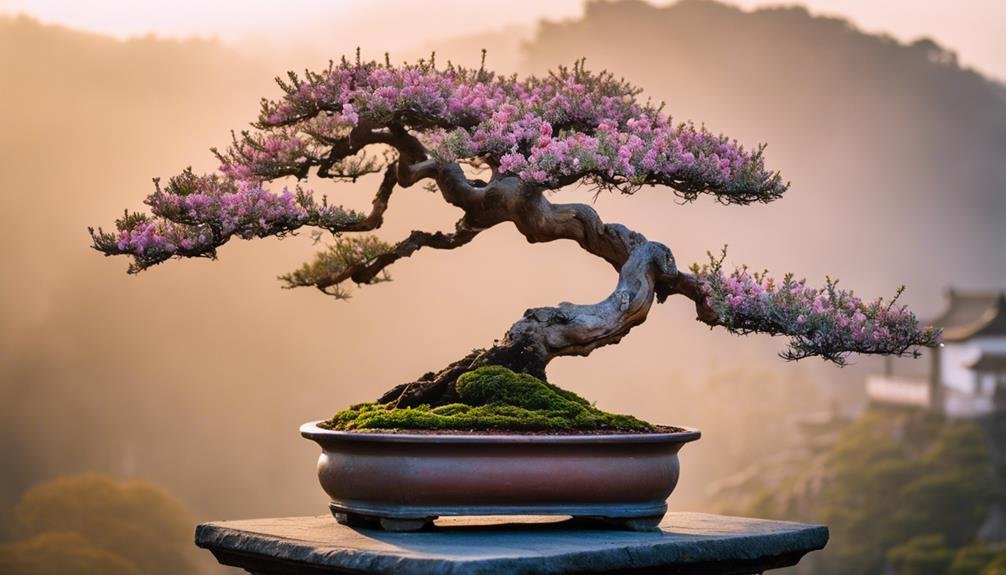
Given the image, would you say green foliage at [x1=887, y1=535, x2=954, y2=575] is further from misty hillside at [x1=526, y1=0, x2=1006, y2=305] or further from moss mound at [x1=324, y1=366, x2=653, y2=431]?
moss mound at [x1=324, y1=366, x2=653, y2=431]

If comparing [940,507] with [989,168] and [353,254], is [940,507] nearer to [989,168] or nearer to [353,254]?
[989,168]

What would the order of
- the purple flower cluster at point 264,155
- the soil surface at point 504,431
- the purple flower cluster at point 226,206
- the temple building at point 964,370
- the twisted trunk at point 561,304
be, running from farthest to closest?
the temple building at point 964,370
the purple flower cluster at point 264,155
the twisted trunk at point 561,304
the purple flower cluster at point 226,206
the soil surface at point 504,431

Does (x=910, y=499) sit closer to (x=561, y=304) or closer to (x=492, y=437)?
(x=561, y=304)

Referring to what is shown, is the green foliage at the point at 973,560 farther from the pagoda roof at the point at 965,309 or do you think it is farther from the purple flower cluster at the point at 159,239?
the purple flower cluster at the point at 159,239

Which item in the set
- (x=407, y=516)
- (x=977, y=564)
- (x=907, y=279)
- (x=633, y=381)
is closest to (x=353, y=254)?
(x=407, y=516)

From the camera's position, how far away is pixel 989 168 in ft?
140

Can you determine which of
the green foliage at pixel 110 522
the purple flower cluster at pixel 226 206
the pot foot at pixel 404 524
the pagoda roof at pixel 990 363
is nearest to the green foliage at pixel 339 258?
the purple flower cluster at pixel 226 206

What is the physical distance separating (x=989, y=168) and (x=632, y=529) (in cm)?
4288

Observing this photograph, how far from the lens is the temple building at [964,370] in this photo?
89.2 ft

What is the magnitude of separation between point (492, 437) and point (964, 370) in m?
28.4

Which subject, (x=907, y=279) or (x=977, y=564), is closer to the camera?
(x=977, y=564)

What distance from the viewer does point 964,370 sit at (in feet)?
96.1

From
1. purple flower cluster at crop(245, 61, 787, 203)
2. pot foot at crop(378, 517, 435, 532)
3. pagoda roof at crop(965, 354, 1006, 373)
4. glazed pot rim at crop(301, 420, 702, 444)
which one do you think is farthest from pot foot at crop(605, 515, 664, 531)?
pagoda roof at crop(965, 354, 1006, 373)

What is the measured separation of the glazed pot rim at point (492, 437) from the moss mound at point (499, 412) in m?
0.09
